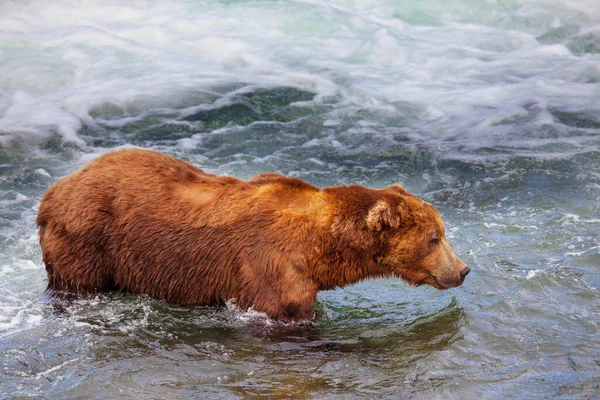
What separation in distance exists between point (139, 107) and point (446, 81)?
5.03m

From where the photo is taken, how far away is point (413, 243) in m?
6.61

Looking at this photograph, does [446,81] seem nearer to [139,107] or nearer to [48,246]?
[139,107]

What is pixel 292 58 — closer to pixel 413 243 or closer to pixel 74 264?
pixel 413 243

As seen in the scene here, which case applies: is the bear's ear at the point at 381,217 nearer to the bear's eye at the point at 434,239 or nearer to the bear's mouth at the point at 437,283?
the bear's eye at the point at 434,239

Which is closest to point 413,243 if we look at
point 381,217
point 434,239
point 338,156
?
point 434,239

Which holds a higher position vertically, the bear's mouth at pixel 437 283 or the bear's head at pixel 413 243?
the bear's head at pixel 413 243

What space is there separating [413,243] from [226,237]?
1462 mm

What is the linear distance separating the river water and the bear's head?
0.43 meters

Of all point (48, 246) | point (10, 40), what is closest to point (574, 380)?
point (48, 246)

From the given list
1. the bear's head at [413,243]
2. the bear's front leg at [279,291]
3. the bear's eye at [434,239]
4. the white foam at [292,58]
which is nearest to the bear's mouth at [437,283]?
the bear's head at [413,243]

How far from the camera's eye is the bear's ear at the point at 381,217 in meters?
6.49

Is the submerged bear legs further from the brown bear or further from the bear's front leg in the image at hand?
the bear's front leg

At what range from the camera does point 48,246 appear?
21.8ft

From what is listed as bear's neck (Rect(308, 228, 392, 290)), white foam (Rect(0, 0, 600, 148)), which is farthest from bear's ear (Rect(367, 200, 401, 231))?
white foam (Rect(0, 0, 600, 148))
